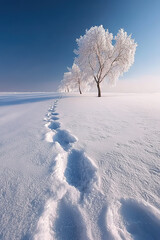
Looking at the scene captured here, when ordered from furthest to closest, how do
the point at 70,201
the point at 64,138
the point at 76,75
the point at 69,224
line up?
the point at 76,75, the point at 64,138, the point at 70,201, the point at 69,224

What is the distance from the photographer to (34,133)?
2.74 meters

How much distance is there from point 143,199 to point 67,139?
1692mm

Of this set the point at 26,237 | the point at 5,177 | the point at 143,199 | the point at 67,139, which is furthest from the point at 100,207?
the point at 67,139

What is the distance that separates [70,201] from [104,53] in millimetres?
14808

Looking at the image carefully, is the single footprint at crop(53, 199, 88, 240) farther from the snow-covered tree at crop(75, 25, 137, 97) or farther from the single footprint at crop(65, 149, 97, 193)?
the snow-covered tree at crop(75, 25, 137, 97)

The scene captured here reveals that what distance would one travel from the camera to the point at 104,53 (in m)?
12.8

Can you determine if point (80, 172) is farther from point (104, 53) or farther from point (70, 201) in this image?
point (104, 53)

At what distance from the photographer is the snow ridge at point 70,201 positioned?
0.85 meters

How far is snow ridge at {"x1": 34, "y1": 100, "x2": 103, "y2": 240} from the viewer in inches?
33.6

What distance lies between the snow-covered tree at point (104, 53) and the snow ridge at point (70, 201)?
13.5m

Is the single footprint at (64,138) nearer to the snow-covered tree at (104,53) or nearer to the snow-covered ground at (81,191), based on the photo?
the snow-covered ground at (81,191)

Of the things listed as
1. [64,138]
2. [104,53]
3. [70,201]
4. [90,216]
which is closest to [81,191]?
[70,201]

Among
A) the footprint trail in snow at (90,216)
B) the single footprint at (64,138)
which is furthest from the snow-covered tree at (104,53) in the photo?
the footprint trail in snow at (90,216)

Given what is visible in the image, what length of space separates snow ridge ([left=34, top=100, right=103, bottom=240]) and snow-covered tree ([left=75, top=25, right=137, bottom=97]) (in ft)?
44.2
